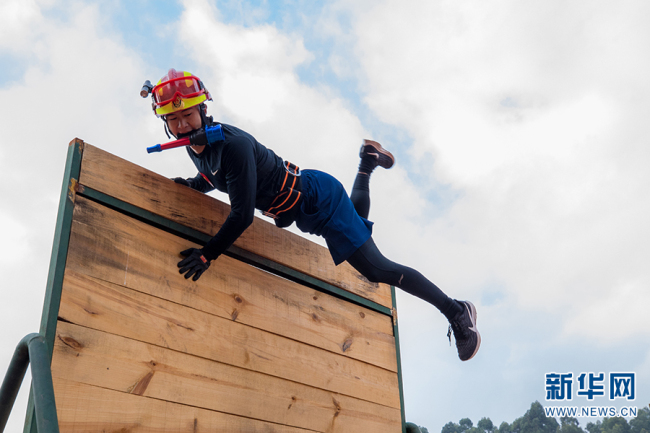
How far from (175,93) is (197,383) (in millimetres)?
1492

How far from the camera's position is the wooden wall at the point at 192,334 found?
2.61 meters

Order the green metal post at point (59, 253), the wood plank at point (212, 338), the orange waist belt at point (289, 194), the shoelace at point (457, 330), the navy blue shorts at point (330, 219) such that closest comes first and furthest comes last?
the green metal post at point (59, 253), the wood plank at point (212, 338), the orange waist belt at point (289, 194), the navy blue shorts at point (330, 219), the shoelace at point (457, 330)

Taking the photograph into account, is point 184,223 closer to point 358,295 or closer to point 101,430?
point 101,430

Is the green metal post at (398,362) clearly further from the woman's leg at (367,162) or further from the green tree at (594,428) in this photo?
the green tree at (594,428)

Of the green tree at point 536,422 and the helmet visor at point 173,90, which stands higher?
the green tree at point 536,422

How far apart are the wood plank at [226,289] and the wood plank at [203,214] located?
117mm

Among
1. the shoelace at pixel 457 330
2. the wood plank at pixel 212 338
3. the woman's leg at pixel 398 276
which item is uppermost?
the woman's leg at pixel 398 276

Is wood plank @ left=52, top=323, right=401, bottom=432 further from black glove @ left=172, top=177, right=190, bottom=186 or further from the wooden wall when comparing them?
black glove @ left=172, top=177, right=190, bottom=186

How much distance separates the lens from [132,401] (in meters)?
2.66

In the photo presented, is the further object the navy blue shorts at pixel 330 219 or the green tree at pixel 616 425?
the green tree at pixel 616 425

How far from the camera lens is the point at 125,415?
8.57 feet

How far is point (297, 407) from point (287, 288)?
71 cm

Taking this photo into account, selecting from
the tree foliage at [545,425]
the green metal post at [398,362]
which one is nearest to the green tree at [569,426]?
the tree foliage at [545,425]

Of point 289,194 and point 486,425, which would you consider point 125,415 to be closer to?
point 289,194
